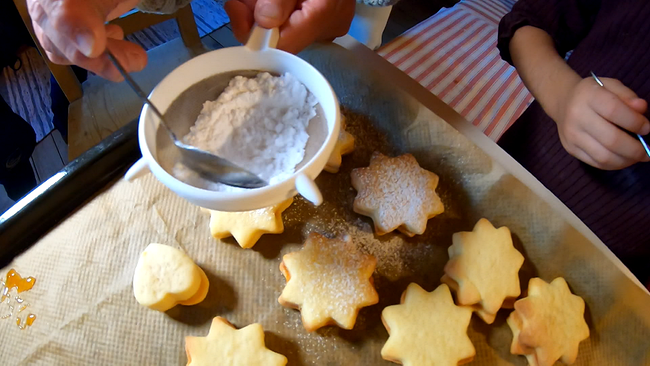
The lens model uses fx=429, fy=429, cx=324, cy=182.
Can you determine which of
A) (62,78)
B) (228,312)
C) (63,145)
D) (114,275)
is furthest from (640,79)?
(63,145)

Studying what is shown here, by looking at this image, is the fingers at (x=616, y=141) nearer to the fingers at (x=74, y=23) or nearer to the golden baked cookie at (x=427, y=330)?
the golden baked cookie at (x=427, y=330)

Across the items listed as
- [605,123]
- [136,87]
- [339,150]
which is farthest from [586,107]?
[136,87]

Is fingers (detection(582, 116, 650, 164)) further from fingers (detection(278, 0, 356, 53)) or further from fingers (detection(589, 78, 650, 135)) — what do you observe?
fingers (detection(278, 0, 356, 53))

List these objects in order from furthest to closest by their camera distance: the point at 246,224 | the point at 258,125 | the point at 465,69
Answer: the point at 465,69
the point at 246,224
the point at 258,125

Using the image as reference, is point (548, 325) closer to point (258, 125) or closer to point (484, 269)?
point (484, 269)

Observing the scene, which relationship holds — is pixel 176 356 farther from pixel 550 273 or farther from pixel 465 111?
pixel 465 111

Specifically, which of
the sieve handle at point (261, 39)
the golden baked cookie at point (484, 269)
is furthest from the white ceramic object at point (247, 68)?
the golden baked cookie at point (484, 269)
